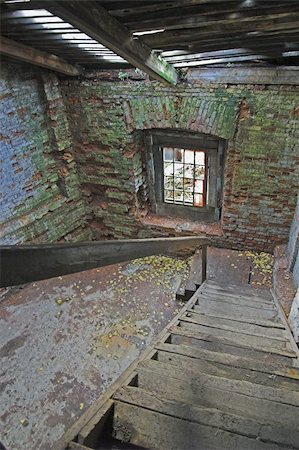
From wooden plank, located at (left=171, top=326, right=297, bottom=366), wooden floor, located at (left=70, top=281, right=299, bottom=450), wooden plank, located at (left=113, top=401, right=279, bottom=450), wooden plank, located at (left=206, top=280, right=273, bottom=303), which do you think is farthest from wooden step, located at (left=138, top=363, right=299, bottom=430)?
wooden plank, located at (left=206, top=280, right=273, bottom=303)

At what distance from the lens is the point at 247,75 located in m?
4.63

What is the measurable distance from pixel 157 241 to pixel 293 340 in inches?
66.2

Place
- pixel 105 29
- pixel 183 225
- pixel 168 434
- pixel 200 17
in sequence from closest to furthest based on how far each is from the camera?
pixel 168 434, pixel 105 29, pixel 200 17, pixel 183 225

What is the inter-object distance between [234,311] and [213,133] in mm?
2694

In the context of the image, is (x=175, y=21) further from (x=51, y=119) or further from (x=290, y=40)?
(x=51, y=119)

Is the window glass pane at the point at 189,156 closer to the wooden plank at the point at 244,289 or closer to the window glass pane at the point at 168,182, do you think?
the window glass pane at the point at 168,182

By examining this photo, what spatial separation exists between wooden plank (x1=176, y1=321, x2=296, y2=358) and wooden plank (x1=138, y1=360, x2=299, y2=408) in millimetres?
785

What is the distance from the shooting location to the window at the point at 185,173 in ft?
18.6

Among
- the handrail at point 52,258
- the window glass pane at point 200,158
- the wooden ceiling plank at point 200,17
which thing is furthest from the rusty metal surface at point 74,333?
the wooden ceiling plank at point 200,17

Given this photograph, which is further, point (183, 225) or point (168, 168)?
point (183, 225)

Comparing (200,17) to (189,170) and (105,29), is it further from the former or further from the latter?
(189,170)

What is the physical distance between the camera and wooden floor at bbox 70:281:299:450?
5.44 ft

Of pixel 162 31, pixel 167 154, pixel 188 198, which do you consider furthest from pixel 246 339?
pixel 167 154

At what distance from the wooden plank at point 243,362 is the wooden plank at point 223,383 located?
0.32 meters
